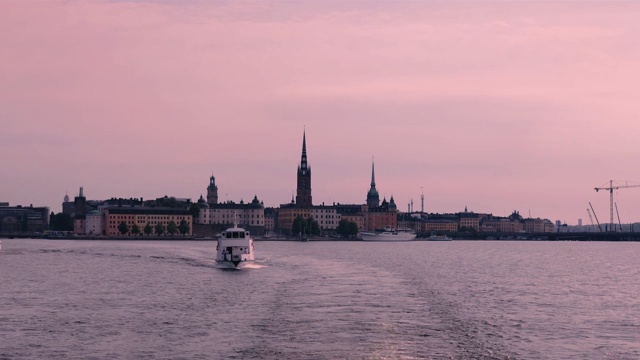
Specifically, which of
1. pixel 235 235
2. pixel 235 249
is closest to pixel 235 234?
pixel 235 235

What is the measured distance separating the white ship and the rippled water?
835 cm

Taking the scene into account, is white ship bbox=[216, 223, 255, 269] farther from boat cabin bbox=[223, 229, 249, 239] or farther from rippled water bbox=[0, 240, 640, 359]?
rippled water bbox=[0, 240, 640, 359]

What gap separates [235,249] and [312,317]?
39915mm

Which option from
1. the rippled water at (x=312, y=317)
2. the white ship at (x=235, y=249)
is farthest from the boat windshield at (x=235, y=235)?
the rippled water at (x=312, y=317)

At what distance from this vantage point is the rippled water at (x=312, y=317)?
3438 cm

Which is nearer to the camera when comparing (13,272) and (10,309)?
(10,309)

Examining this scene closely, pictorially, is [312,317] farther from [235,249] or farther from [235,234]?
[235,234]

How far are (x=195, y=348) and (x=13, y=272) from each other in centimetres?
4657

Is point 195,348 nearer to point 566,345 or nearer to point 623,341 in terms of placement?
point 566,345

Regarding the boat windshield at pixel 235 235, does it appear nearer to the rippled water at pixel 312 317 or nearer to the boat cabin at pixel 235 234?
the boat cabin at pixel 235 234

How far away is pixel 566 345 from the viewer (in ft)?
119

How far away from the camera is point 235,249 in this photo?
8206 centimetres

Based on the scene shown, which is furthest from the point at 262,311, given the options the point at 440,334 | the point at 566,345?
the point at 566,345

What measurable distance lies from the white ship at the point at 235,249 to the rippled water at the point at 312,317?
835 cm
